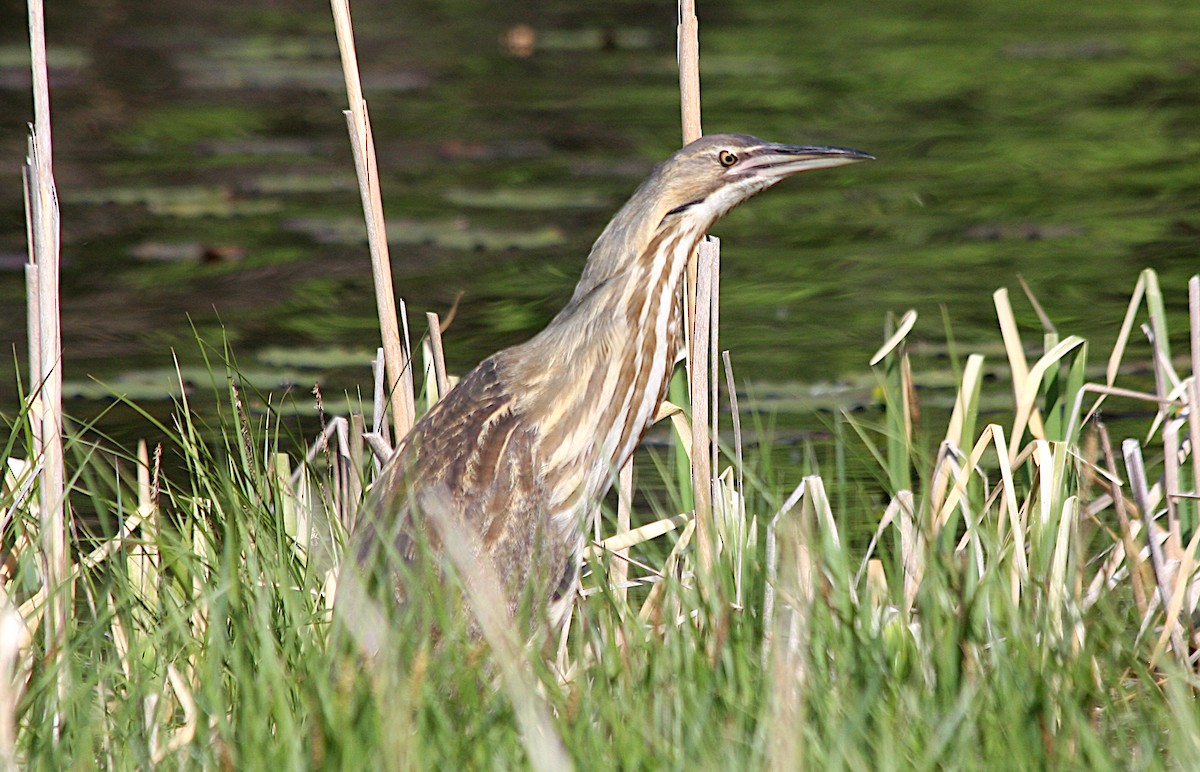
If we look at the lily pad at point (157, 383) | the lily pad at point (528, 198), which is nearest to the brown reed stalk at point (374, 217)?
the lily pad at point (157, 383)

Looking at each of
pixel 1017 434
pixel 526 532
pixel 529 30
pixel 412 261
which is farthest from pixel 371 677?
pixel 529 30

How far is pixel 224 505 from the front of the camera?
340 cm

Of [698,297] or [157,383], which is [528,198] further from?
[698,297]

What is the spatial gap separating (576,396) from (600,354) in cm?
9

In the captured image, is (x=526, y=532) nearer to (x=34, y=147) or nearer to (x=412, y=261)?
(x=34, y=147)

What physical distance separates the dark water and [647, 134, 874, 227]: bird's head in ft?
5.59

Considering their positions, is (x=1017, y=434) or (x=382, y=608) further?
(x=1017, y=434)

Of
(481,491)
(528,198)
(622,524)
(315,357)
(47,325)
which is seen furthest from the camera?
(528,198)

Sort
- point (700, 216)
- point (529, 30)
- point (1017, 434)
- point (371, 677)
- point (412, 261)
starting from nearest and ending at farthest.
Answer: point (371, 677)
point (700, 216)
point (1017, 434)
point (412, 261)
point (529, 30)

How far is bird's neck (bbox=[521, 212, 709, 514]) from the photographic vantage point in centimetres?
354

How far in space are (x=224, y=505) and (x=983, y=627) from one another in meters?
1.39

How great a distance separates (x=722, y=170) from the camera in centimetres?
346

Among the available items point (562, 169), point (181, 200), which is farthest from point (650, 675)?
point (562, 169)

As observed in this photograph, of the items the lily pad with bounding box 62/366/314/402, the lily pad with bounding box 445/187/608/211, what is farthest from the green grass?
the lily pad with bounding box 445/187/608/211
